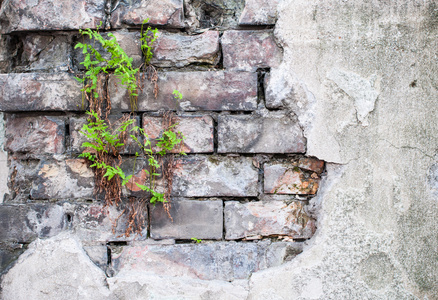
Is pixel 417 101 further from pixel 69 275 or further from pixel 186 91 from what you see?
pixel 69 275

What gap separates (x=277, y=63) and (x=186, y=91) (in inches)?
12.6

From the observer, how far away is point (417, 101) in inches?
41.2

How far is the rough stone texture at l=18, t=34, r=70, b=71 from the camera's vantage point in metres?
1.10


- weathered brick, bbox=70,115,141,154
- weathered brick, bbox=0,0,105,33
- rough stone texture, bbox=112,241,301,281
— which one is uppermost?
weathered brick, bbox=0,0,105,33

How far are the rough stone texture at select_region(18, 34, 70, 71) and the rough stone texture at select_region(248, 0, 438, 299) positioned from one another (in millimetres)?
807

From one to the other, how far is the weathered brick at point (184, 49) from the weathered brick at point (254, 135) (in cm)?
23

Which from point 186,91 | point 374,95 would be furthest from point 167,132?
point 374,95

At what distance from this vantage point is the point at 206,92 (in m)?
1.07

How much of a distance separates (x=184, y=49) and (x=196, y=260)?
718 millimetres

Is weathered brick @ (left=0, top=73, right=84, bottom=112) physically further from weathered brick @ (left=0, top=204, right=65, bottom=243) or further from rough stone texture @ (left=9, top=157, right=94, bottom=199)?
weathered brick @ (left=0, top=204, right=65, bottom=243)

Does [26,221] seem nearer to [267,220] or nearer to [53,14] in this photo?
[53,14]

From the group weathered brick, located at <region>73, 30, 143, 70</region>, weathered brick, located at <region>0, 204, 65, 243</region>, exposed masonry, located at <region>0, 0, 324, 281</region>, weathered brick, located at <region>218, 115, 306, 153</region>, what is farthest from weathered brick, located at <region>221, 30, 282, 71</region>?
weathered brick, located at <region>0, 204, 65, 243</region>

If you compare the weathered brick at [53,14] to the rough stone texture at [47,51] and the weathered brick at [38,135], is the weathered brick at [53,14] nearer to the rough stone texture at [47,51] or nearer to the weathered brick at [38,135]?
the rough stone texture at [47,51]

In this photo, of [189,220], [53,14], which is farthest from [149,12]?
[189,220]
